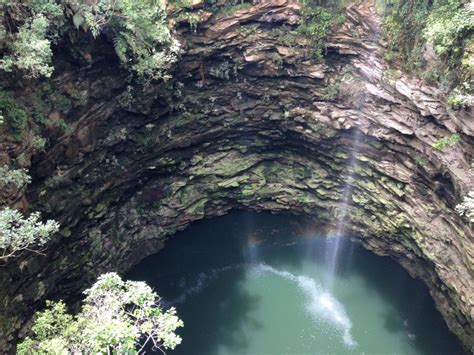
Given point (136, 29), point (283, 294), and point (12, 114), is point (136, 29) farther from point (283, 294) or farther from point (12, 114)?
point (283, 294)

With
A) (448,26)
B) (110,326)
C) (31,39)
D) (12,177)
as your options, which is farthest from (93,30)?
(448,26)

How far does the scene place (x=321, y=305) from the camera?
A: 739 inches

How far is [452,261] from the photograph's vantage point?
1558cm

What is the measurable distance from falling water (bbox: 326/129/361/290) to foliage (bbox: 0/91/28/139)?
12.9 m

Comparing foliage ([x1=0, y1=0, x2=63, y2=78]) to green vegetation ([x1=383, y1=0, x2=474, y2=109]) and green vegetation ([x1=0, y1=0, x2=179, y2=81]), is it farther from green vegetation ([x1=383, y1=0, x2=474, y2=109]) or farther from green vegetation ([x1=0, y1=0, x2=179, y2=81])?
green vegetation ([x1=383, y1=0, x2=474, y2=109])

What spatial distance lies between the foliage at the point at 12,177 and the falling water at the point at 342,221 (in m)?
13.0

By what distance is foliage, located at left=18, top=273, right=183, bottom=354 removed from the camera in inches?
311

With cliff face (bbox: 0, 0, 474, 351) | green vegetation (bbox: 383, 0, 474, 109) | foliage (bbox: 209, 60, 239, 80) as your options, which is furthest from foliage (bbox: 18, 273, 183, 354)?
foliage (bbox: 209, 60, 239, 80)

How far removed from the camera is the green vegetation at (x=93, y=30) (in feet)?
37.9

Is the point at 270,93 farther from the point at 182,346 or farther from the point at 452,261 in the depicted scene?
the point at 182,346

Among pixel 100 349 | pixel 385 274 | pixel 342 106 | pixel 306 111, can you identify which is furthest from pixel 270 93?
pixel 100 349

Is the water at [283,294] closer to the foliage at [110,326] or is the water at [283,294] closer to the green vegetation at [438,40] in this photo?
the foliage at [110,326]

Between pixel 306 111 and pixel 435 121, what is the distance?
5.86 meters

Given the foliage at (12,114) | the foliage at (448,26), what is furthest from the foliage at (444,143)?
the foliage at (12,114)
